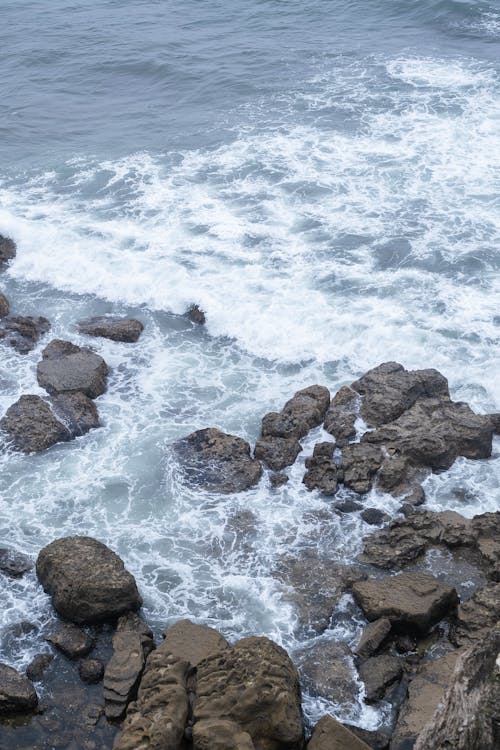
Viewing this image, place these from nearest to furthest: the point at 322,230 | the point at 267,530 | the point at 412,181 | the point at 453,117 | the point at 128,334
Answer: the point at 267,530 → the point at 128,334 → the point at 322,230 → the point at 412,181 → the point at 453,117

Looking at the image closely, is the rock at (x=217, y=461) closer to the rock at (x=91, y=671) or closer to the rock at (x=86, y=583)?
the rock at (x=86, y=583)

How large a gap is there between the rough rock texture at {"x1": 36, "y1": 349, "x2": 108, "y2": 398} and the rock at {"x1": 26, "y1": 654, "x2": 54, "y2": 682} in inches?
259

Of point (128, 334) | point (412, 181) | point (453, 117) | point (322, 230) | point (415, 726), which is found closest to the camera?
point (415, 726)

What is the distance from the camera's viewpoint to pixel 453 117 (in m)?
28.2

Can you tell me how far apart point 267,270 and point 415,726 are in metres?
13.3

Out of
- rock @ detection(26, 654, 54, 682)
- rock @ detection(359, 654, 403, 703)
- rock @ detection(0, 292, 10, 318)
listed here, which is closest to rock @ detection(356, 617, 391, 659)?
rock @ detection(359, 654, 403, 703)

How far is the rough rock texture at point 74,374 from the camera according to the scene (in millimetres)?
17156

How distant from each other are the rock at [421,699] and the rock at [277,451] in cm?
504

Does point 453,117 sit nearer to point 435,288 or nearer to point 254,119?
point 254,119

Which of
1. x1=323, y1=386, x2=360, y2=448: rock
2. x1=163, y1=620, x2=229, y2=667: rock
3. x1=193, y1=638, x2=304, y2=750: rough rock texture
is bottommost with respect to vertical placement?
x1=323, y1=386, x2=360, y2=448: rock

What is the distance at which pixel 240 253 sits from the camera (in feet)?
72.8

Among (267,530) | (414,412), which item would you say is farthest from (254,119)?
(267,530)

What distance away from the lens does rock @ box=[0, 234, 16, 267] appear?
22750 millimetres

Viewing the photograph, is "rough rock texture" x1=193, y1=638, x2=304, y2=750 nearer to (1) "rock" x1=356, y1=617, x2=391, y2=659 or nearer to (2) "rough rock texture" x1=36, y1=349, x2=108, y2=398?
(1) "rock" x1=356, y1=617, x2=391, y2=659
